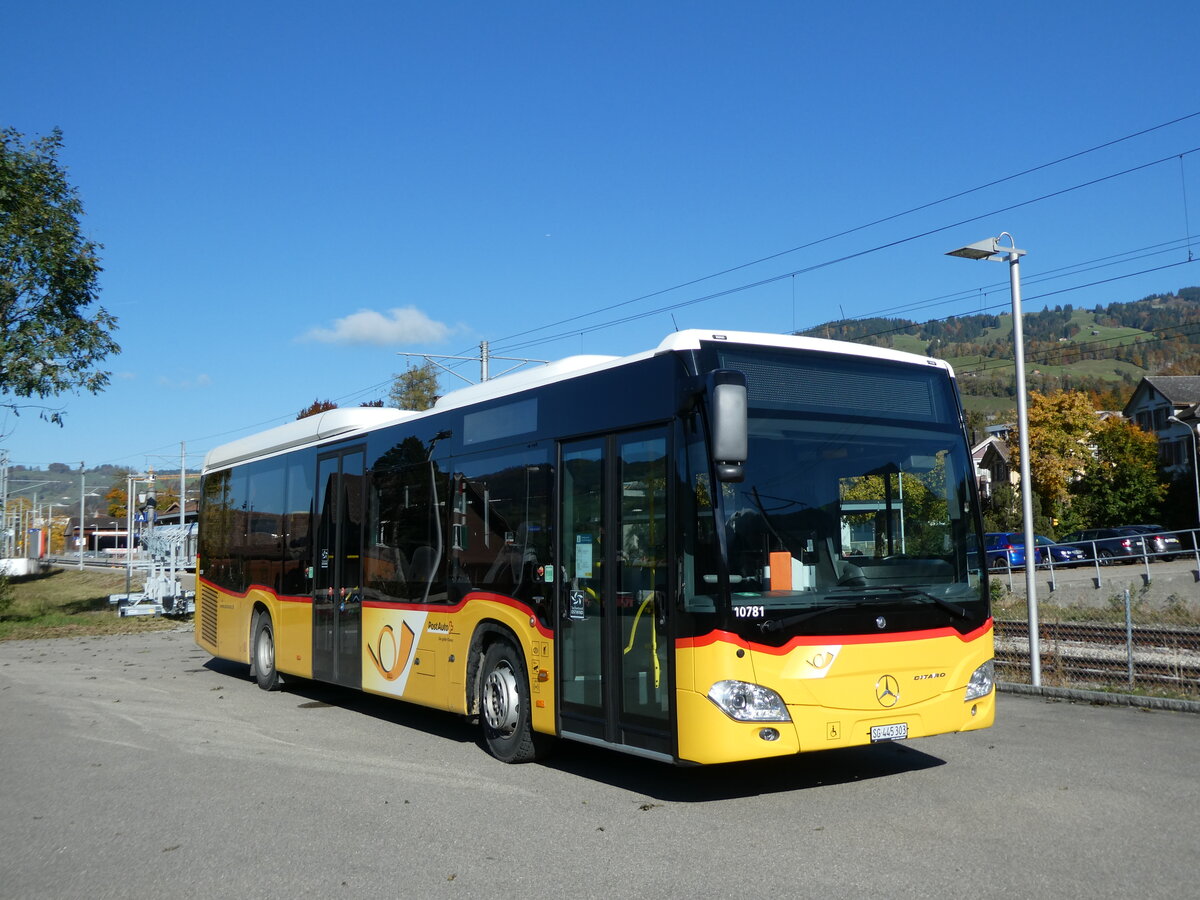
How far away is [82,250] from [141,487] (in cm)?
9075

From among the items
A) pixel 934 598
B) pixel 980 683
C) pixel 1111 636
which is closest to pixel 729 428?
pixel 934 598

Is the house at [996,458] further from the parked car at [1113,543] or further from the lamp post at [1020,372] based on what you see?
the lamp post at [1020,372]

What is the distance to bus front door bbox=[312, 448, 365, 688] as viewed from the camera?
12117 millimetres

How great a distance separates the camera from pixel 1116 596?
26.4 meters

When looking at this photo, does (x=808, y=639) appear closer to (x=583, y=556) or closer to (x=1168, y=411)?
(x=583, y=556)

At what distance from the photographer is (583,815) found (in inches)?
291

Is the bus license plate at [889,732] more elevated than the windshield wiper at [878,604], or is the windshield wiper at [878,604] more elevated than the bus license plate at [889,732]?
the windshield wiper at [878,604]

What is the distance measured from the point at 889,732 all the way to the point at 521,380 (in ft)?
13.7

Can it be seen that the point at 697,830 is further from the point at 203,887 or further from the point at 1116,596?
the point at 1116,596

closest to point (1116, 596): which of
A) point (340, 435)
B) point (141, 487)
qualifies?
point (340, 435)

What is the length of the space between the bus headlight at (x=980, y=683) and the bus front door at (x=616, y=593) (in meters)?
2.23

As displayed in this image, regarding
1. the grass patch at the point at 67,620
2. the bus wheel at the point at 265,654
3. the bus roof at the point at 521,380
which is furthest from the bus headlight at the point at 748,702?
the grass patch at the point at 67,620

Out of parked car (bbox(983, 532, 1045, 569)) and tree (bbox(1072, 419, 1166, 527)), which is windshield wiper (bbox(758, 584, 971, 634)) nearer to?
parked car (bbox(983, 532, 1045, 569))

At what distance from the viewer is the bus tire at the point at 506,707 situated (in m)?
9.01
